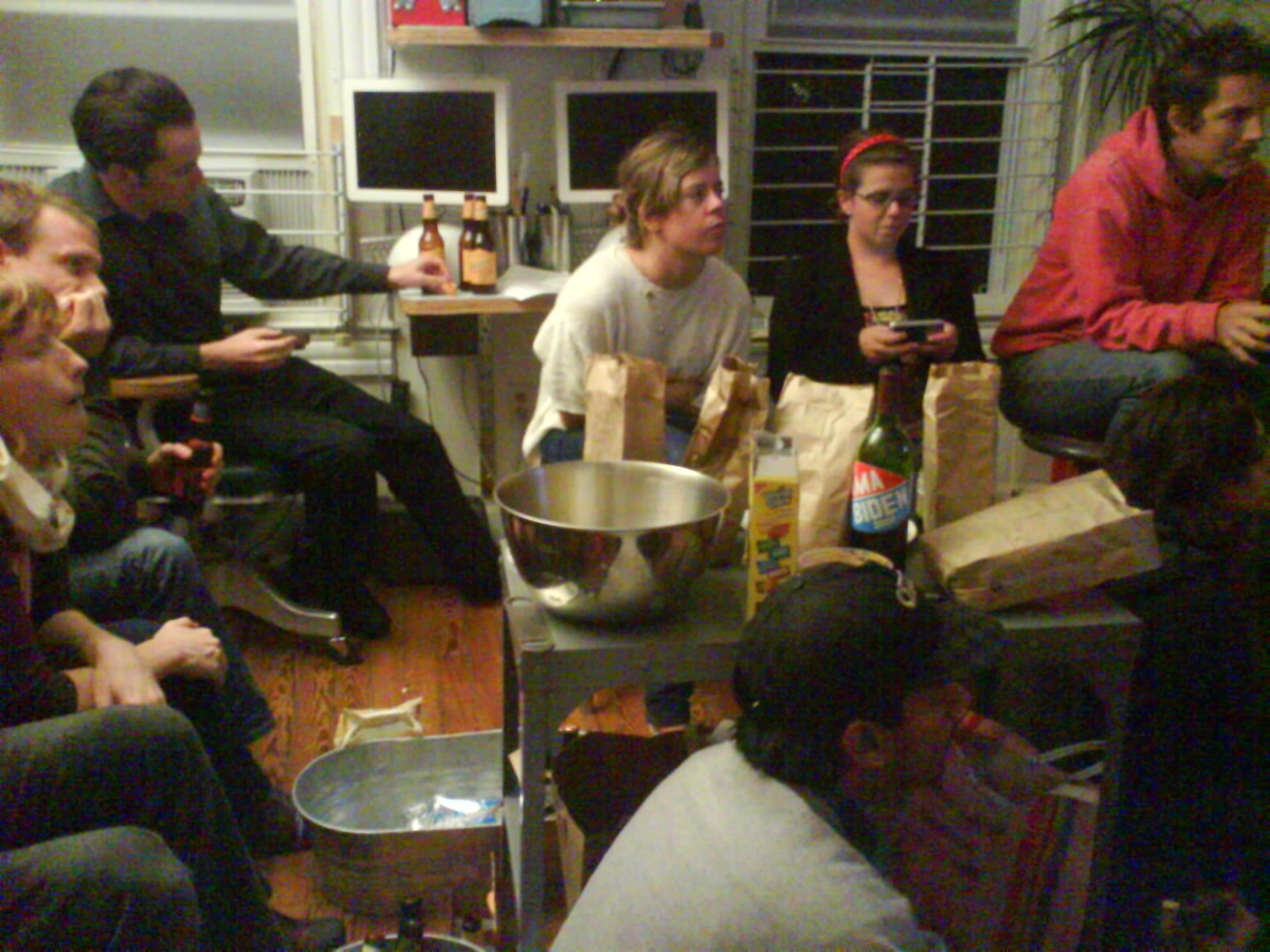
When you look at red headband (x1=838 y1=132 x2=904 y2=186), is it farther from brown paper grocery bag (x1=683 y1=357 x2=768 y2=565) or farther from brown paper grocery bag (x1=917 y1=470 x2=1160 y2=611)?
brown paper grocery bag (x1=917 y1=470 x2=1160 y2=611)

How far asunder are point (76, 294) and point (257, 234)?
1.02 metres

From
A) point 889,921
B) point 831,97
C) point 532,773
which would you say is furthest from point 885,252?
point 889,921

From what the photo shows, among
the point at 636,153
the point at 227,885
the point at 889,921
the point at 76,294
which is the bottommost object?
Result: the point at 227,885

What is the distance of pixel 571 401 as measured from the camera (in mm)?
2162

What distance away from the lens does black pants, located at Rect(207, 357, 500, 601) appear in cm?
267

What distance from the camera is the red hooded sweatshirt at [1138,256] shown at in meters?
2.15

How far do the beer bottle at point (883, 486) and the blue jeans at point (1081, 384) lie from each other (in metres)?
0.78

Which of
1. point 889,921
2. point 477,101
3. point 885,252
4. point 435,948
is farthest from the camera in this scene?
point 477,101

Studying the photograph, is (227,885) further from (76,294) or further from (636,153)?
(636,153)

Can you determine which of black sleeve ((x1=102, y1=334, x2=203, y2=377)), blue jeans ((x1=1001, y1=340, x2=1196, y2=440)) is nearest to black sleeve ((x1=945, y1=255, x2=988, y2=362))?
blue jeans ((x1=1001, y1=340, x2=1196, y2=440))

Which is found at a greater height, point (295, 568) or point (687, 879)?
point (687, 879)

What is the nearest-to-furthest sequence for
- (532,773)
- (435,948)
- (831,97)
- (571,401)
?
(532,773)
(435,948)
(571,401)
(831,97)

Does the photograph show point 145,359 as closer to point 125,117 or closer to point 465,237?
point 125,117

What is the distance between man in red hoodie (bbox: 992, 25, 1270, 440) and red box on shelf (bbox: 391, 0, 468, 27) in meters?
1.60
